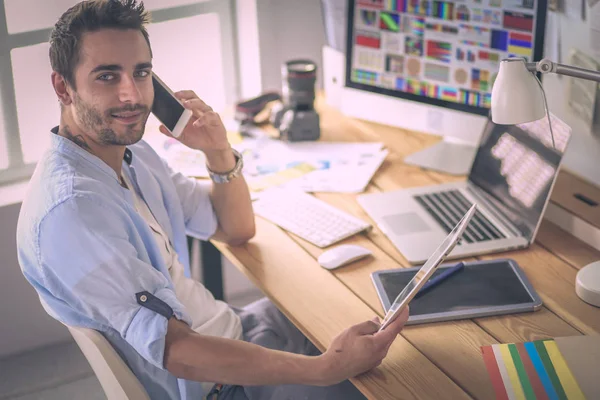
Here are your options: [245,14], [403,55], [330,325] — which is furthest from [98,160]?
[245,14]

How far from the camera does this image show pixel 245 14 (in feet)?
9.10

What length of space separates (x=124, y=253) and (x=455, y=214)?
2.90ft

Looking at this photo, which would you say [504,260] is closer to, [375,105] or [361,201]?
[361,201]

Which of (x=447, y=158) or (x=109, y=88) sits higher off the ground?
(x=109, y=88)

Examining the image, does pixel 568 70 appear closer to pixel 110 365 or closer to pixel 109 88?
pixel 109 88

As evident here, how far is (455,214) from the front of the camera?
1.92 metres

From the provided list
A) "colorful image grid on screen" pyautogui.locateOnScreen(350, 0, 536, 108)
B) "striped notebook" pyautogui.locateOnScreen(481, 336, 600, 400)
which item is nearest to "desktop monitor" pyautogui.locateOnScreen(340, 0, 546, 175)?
"colorful image grid on screen" pyautogui.locateOnScreen(350, 0, 536, 108)

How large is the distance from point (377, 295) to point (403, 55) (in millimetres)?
836

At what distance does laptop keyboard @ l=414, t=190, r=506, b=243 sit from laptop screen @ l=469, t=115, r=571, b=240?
6 cm

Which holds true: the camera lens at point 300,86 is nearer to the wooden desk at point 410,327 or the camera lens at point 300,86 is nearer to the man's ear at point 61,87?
the wooden desk at point 410,327

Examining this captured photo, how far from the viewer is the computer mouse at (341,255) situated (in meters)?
1.75

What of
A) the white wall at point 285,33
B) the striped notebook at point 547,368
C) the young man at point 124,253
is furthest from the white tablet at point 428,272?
the white wall at point 285,33

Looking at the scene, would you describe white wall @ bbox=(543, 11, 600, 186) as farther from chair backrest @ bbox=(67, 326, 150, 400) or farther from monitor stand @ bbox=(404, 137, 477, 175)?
chair backrest @ bbox=(67, 326, 150, 400)

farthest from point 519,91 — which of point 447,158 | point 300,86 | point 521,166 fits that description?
point 300,86
